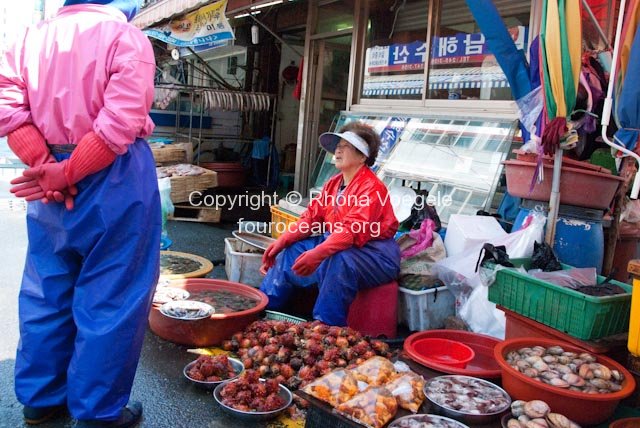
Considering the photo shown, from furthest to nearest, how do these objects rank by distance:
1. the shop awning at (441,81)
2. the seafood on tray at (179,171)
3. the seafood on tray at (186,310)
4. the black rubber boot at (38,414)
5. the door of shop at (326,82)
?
1. the door of shop at (326,82)
2. the seafood on tray at (179,171)
3. the shop awning at (441,81)
4. the seafood on tray at (186,310)
5. the black rubber boot at (38,414)

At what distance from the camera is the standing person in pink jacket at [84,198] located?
2.63 meters

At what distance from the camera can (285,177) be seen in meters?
12.2

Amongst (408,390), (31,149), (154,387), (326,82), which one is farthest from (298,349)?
(326,82)

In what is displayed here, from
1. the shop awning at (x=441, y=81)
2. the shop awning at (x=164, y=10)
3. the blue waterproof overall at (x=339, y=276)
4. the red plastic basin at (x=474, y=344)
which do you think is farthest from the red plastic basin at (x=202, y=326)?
the shop awning at (x=164, y=10)

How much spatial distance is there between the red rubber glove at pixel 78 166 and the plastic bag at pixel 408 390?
1.75m

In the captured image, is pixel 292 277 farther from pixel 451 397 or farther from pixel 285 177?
pixel 285 177

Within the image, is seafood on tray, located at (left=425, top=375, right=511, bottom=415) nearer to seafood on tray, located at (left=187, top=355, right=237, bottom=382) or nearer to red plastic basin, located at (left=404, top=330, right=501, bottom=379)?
red plastic basin, located at (left=404, top=330, right=501, bottom=379)

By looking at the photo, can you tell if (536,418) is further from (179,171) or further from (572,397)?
(179,171)

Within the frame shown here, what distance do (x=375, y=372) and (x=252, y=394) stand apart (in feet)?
2.20

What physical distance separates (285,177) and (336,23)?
4053 millimetres

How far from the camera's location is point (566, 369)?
2.85 meters

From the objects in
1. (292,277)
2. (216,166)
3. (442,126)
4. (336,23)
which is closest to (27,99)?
(292,277)

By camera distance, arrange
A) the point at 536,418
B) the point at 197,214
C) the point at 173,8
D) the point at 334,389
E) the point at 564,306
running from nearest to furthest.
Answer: the point at 536,418
the point at 334,389
the point at 564,306
the point at 173,8
the point at 197,214

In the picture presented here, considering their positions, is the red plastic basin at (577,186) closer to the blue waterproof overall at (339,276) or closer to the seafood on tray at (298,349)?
the blue waterproof overall at (339,276)
